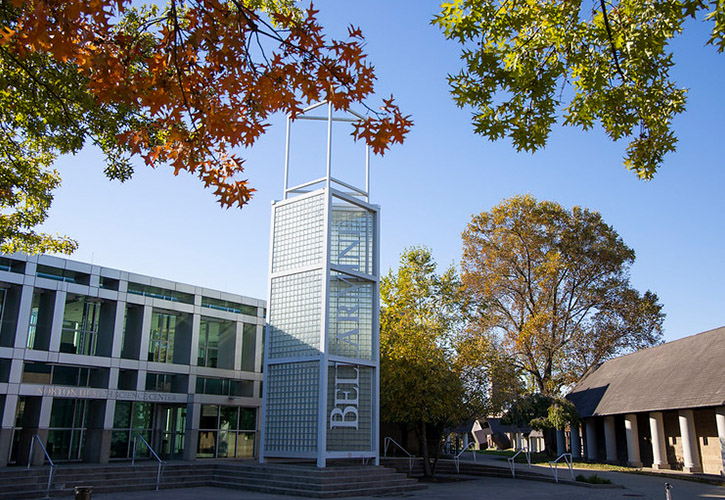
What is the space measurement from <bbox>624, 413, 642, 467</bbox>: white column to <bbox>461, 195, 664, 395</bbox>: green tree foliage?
465 centimetres

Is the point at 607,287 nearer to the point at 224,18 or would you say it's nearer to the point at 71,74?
the point at 71,74

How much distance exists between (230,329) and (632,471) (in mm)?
16955

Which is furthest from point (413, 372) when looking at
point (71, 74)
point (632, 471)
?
point (71, 74)

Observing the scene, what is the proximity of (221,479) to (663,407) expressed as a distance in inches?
672

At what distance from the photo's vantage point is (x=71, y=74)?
342 inches

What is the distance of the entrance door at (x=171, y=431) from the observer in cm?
2200

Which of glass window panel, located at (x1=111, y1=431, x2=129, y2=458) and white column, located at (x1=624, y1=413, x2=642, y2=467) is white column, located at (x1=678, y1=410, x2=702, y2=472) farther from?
glass window panel, located at (x1=111, y1=431, x2=129, y2=458)

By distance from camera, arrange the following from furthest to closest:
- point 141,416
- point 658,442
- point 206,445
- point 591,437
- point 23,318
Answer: point 591,437
point 658,442
point 206,445
point 141,416
point 23,318

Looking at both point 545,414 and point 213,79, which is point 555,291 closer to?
point 545,414

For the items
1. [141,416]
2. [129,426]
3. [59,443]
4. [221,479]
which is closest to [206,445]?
[141,416]

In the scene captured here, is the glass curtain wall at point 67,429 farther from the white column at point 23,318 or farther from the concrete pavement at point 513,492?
the concrete pavement at point 513,492

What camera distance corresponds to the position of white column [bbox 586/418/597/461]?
3231 cm

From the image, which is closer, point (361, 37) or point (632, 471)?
point (361, 37)

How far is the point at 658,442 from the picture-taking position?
82.6 ft
